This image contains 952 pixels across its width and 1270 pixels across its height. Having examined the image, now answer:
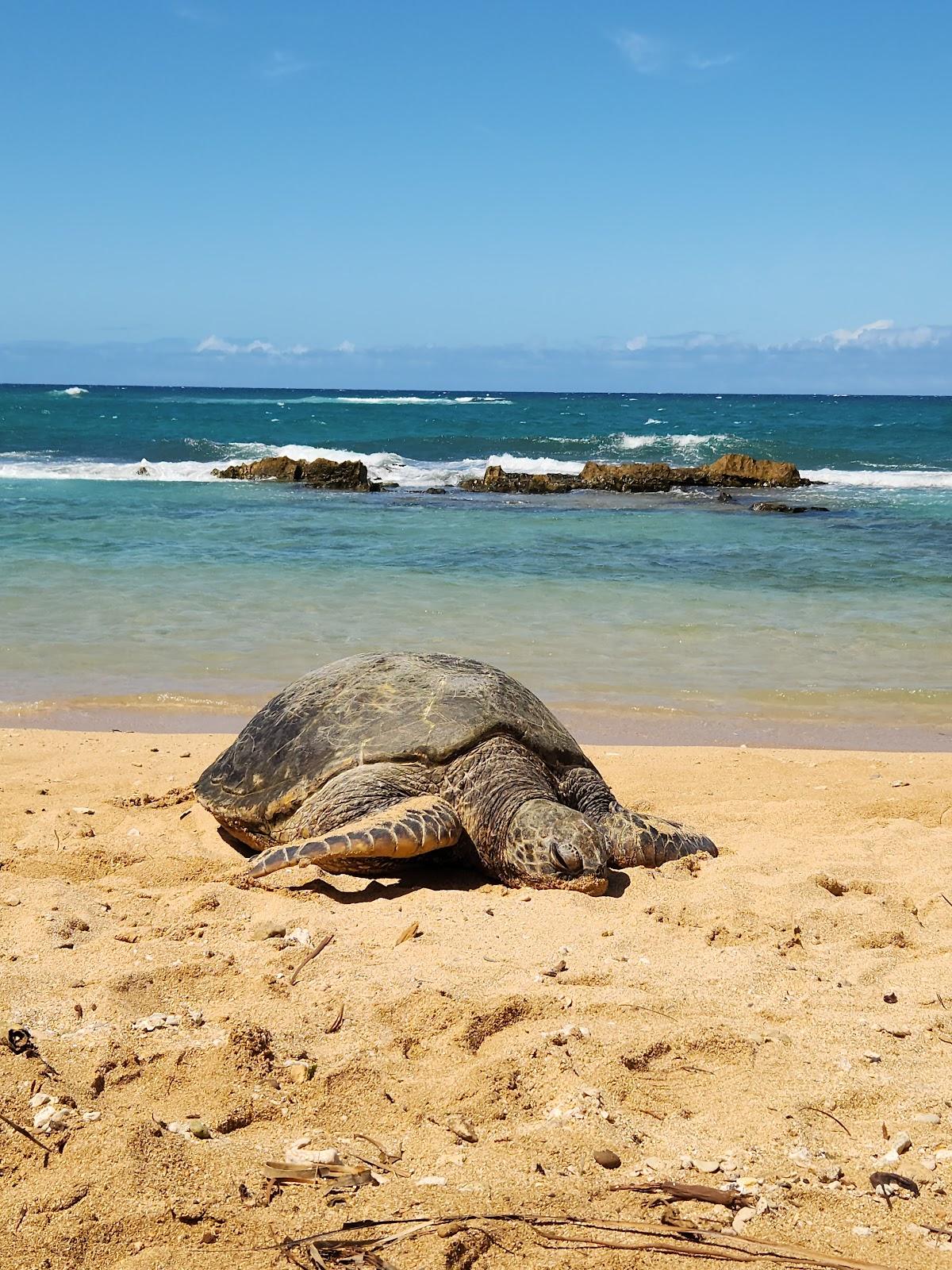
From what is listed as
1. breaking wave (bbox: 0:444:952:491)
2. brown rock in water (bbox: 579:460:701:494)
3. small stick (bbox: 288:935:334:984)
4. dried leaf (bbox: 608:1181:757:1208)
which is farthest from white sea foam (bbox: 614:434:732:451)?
dried leaf (bbox: 608:1181:757:1208)

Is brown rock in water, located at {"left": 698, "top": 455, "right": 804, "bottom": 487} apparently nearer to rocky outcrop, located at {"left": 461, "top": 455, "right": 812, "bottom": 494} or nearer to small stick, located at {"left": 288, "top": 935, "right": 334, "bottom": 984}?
rocky outcrop, located at {"left": 461, "top": 455, "right": 812, "bottom": 494}

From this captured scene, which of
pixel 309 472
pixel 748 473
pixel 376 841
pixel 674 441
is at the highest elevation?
pixel 674 441

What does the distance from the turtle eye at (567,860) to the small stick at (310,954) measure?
1139 millimetres

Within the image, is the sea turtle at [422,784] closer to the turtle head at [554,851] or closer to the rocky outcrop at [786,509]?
the turtle head at [554,851]

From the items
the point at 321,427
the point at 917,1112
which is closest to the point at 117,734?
the point at 917,1112

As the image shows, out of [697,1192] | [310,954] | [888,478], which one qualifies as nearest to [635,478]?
[888,478]

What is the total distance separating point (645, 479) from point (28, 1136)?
2950cm

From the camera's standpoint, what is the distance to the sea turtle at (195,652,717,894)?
4555 millimetres

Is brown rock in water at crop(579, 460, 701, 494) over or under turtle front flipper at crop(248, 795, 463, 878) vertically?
over

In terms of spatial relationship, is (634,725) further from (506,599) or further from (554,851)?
(506,599)

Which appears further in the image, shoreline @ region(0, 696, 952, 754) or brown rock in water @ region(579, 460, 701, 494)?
brown rock in water @ region(579, 460, 701, 494)

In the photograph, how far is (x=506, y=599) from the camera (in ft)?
42.6

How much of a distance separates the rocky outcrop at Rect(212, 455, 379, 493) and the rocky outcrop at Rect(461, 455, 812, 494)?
10.3 feet

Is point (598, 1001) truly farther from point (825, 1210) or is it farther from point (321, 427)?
point (321, 427)
